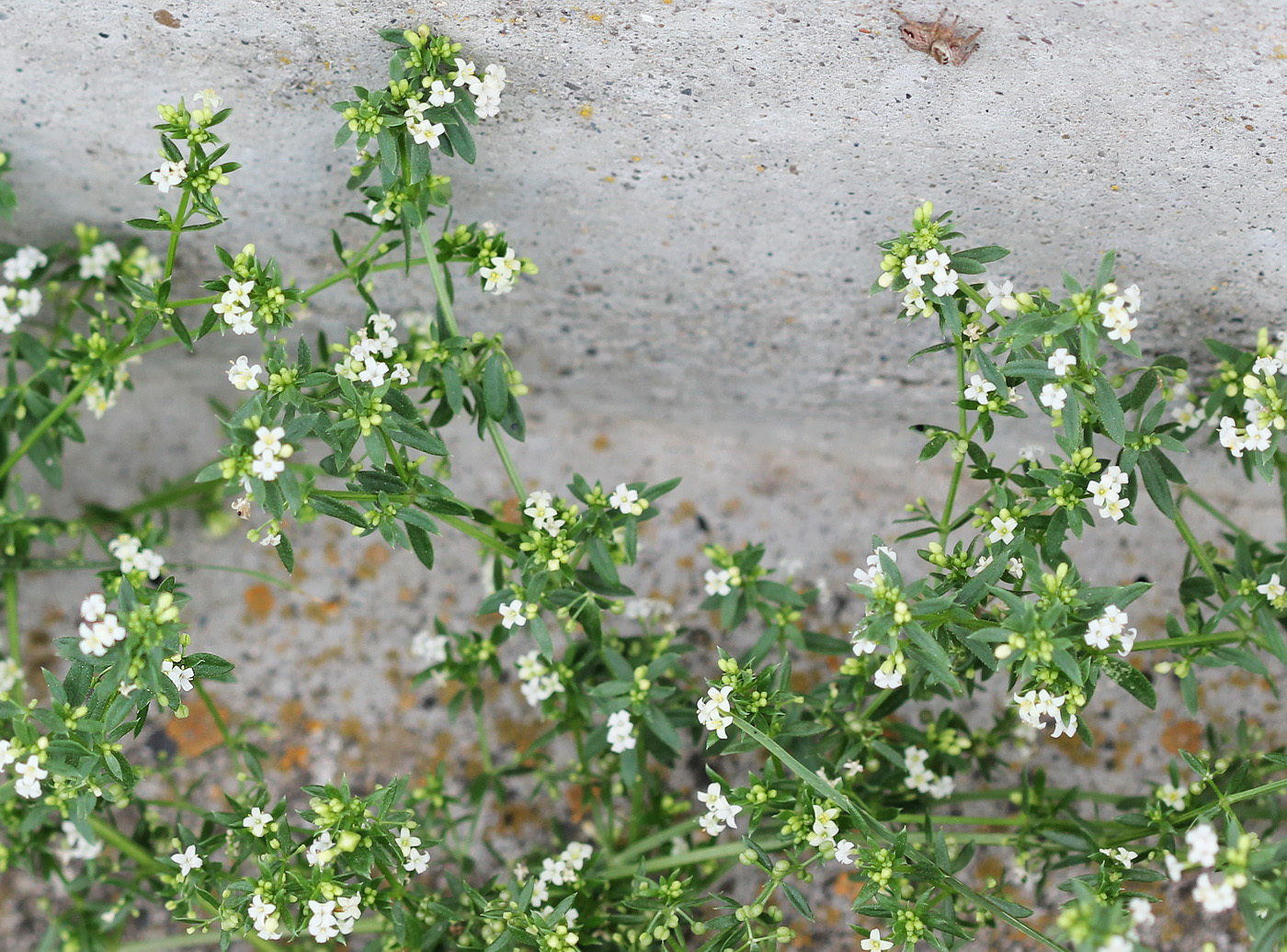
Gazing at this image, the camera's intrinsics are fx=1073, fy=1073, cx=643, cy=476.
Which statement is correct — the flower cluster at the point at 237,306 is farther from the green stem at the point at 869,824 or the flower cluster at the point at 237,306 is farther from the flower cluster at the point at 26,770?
the green stem at the point at 869,824

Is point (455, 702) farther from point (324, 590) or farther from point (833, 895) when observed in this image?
point (833, 895)

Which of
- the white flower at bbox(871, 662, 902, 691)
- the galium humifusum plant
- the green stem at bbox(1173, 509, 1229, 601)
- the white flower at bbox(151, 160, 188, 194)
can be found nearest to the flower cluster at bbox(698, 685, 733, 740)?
the galium humifusum plant

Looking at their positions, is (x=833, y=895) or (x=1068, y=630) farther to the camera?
(x=833, y=895)

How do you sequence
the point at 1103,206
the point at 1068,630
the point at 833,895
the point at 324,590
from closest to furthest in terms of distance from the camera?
the point at 1068,630 < the point at 1103,206 < the point at 833,895 < the point at 324,590

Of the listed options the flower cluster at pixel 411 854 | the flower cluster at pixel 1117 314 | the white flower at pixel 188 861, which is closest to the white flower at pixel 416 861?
the flower cluster at pixel 411 854

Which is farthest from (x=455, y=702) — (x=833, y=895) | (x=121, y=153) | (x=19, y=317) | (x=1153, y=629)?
(x=1153, y=629)

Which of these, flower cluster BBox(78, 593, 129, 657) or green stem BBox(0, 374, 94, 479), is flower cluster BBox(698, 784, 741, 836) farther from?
green stem BBox(0, 374, 94, 479)
